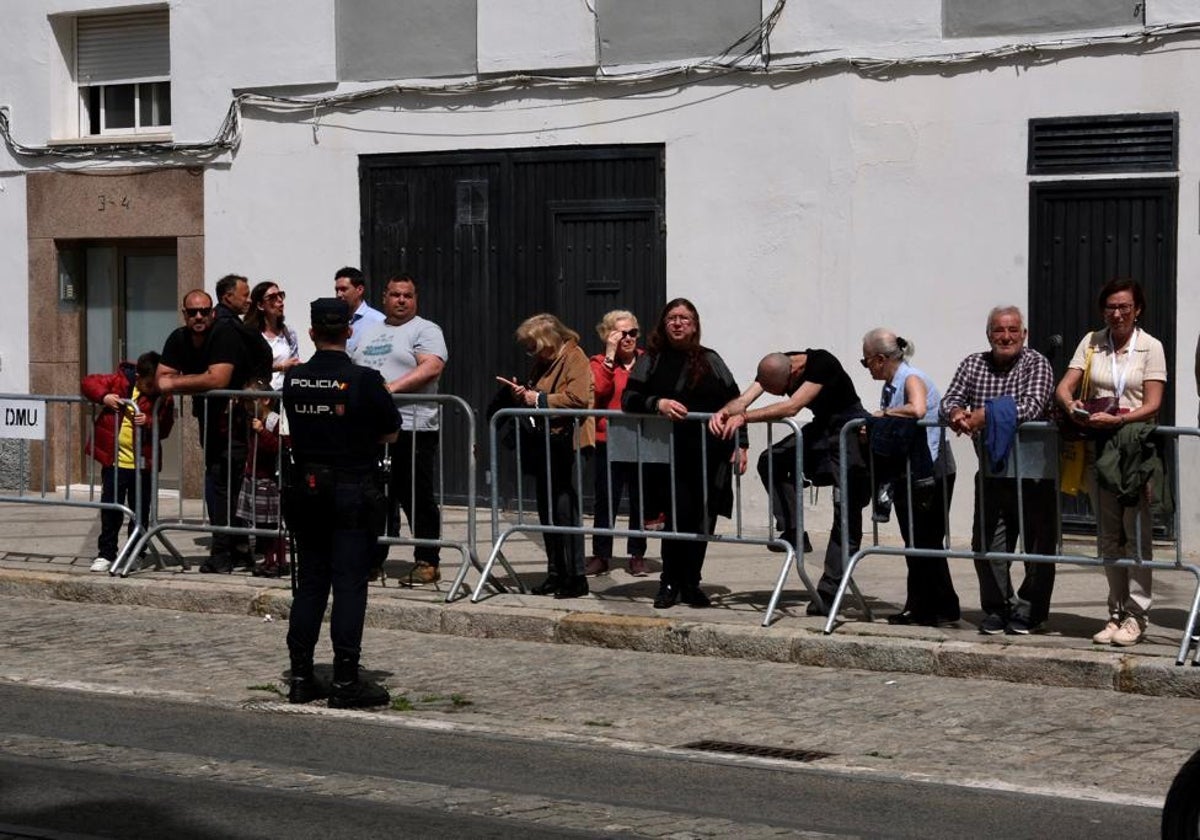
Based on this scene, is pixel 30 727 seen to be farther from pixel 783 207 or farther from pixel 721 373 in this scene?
pixel 783 207

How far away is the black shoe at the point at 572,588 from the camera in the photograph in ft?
38.3

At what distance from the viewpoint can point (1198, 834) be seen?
5559mm

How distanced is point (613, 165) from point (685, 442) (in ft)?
15.5

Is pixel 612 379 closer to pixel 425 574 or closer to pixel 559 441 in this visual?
pixel 559 441

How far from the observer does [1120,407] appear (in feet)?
32.4

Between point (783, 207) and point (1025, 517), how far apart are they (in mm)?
5034

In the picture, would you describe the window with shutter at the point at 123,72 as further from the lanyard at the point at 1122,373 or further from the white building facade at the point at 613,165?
the lanyard at the point at 1122,373

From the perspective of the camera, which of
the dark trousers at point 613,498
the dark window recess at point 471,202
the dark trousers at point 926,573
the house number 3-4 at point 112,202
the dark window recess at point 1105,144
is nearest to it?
the dark trousers at point 926,573

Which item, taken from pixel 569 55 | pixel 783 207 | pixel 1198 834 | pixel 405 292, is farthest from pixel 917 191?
pixel 1198 834

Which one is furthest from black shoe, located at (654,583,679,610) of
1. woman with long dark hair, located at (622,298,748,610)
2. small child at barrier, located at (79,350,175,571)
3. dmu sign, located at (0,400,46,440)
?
dmu sign, located at (0,400,46,440)

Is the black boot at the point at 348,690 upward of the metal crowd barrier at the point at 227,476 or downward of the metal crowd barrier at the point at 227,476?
downward

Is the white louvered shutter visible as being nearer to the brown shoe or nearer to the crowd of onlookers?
the crowd of onlookers

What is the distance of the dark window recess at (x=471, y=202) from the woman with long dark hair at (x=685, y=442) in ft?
15.9

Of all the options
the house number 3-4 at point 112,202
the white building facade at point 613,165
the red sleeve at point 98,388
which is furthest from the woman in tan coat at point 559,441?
the house number 3-4 at point 112,202
